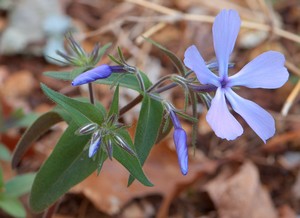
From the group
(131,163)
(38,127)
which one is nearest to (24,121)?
(38,127)

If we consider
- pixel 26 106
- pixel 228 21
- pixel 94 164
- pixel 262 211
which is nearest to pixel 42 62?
pixel 26 106

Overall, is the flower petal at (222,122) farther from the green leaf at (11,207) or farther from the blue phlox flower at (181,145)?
the green leaf at (11,207)

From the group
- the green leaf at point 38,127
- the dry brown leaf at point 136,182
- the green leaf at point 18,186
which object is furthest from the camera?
the dry brown leaf at point 136,182

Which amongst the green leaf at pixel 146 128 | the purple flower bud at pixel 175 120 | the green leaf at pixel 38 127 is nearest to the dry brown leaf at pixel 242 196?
the green leaf at pixel 38 127

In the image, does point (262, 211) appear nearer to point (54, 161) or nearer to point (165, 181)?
point (165, 181)

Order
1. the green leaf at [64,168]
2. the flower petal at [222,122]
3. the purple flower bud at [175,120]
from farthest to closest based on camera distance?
the green leaf at [64,168], the purple flower bud at [175,120], the flower petal at [222,122]

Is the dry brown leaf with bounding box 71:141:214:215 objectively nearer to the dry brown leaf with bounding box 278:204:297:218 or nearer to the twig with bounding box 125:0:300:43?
the dry brown leaf with bounding box 278:204:297:218

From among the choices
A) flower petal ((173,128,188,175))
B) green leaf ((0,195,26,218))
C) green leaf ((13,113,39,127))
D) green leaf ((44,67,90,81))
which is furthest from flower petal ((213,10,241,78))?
green leaf ((13,113,39,127))
